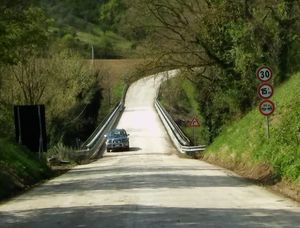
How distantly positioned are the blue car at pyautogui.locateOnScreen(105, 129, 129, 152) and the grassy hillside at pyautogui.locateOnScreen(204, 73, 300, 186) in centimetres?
1704

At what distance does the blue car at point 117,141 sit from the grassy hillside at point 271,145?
17.0m

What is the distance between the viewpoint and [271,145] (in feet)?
71.9

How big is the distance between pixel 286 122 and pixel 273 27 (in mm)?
10655

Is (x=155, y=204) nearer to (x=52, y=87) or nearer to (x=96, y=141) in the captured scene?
(x=52, y=87)

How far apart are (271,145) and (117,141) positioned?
97.8 ft

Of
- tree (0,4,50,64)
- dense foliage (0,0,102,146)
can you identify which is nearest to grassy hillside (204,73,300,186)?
tree (0,4,50,64)

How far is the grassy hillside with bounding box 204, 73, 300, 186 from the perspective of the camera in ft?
61.7

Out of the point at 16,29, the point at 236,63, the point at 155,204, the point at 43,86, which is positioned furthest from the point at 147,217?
the point at 43,86

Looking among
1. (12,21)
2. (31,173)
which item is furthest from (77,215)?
(31,173)

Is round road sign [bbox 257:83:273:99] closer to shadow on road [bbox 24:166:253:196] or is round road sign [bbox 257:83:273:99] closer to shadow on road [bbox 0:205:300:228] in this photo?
shadow on road [bbox 24:166:253:196]

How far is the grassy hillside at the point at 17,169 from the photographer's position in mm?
20531

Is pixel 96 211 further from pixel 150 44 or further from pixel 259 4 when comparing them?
pixel 150 44

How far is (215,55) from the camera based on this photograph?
39.0 m

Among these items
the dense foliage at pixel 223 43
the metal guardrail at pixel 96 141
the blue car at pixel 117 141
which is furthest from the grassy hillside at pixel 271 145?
the blue car at pixel 117 141
